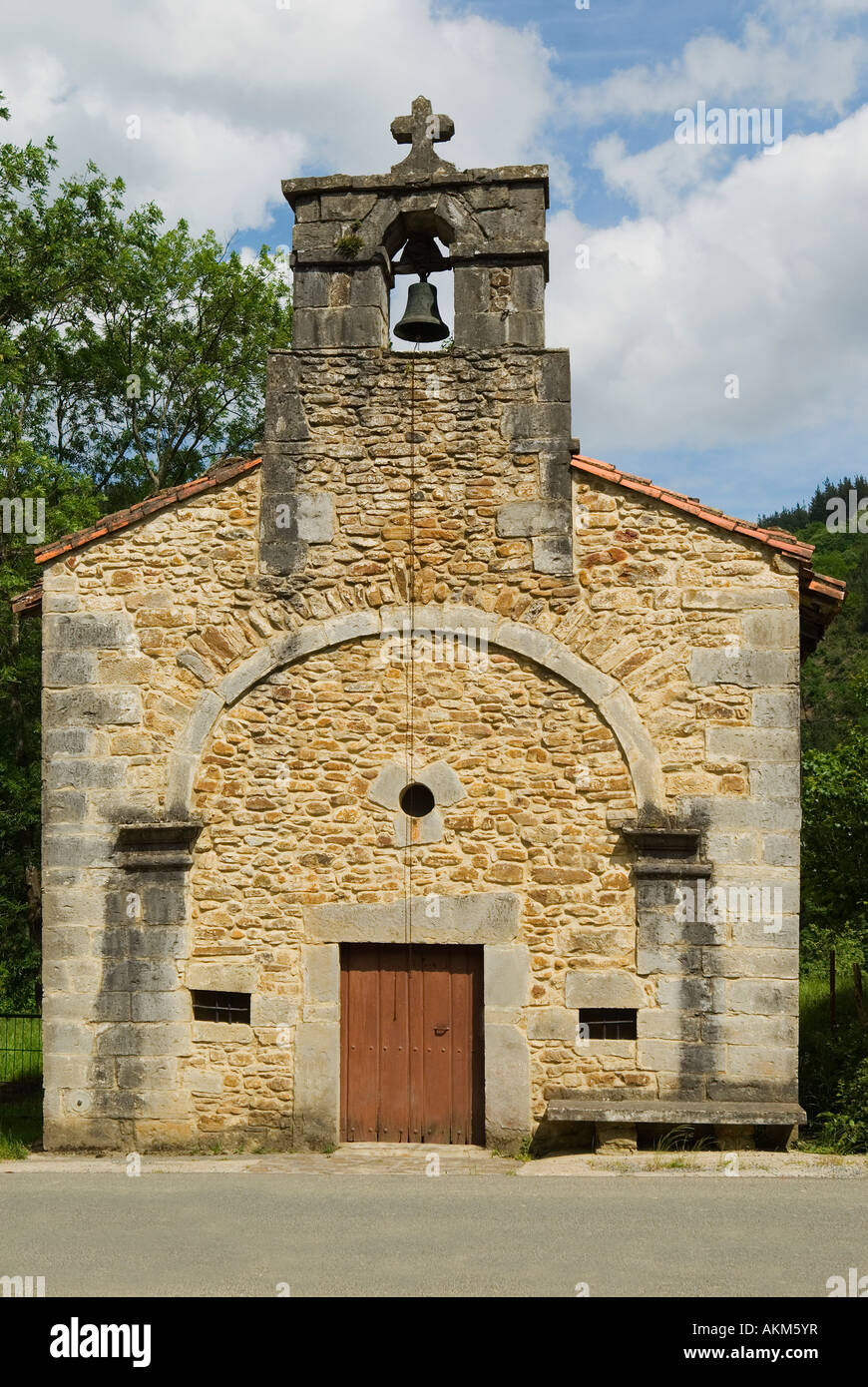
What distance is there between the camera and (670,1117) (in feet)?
28.7

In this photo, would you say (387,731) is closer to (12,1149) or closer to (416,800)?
(416,800)

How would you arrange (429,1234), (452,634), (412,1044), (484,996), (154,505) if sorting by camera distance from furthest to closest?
(154,505)
(452,634)
(412,1044)
(484,996)
(429,1234)

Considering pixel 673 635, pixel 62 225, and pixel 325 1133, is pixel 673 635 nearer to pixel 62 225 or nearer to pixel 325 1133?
pixel 325 1133

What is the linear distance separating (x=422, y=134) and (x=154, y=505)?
12.0 ft

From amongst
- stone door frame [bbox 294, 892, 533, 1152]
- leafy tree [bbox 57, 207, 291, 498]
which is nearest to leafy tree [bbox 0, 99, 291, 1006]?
leafy tree [bbox 57, 207, 291, 498]

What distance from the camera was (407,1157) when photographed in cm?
908

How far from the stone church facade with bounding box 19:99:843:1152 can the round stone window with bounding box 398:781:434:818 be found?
0.02 meters

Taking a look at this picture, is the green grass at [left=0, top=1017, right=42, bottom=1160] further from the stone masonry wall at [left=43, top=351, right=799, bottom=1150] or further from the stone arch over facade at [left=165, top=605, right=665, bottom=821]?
the stone arch over facade at [left=165, top=605, right=665, bottom=821]

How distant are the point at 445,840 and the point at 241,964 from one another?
1.85m

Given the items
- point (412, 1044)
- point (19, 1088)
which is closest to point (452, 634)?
point (412, 1044)

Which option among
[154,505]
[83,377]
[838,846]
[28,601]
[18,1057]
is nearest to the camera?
[154,505]

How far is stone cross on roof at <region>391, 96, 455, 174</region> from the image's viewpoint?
9773 mm

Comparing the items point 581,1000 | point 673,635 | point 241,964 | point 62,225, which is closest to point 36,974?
point 241,964

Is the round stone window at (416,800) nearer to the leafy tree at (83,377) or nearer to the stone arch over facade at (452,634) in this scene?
the stone arch over facade at (452,634)
